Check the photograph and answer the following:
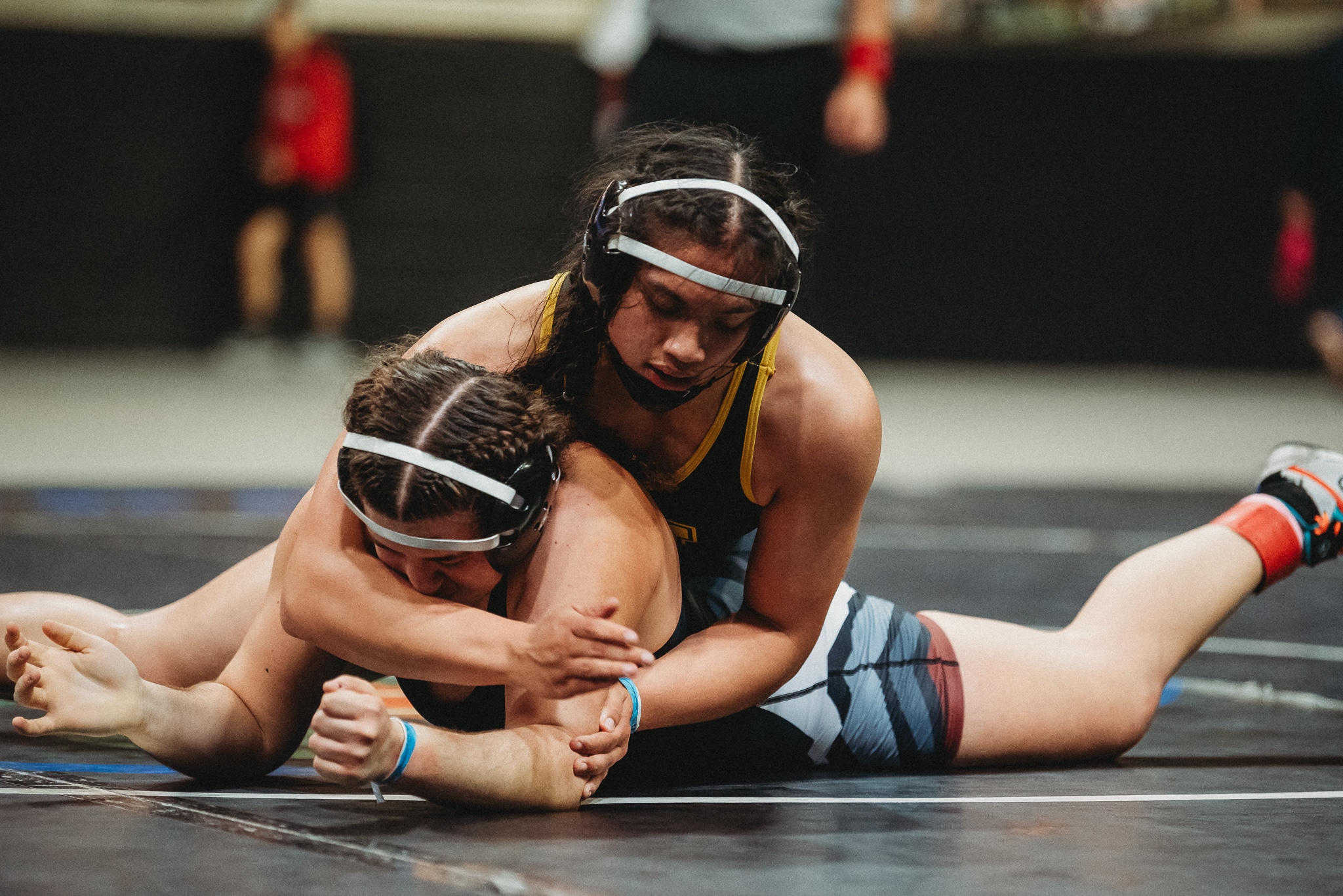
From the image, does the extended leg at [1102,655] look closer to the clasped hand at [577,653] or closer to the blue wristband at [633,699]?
the blue wristband at [633,699]

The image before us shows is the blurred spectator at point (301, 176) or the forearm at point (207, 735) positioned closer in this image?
the forearm at point (207, 735)

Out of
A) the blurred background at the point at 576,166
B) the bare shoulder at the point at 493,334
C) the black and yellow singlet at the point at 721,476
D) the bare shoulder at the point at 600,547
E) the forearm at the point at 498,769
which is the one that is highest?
the blurred background at the point at 576,166

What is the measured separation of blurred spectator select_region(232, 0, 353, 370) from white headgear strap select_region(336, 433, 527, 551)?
888 cm

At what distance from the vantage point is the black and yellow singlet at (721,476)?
7.47ft

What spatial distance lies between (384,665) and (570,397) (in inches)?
17.8

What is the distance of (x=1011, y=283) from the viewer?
467 inches

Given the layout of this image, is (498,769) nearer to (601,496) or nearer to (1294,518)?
(601,496)

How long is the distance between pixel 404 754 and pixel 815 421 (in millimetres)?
713

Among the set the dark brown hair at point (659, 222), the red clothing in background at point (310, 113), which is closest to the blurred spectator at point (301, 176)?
the red clothing in background at point (310, 113)

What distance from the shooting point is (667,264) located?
2.07 metres

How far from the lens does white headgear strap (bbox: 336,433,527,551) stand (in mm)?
2061

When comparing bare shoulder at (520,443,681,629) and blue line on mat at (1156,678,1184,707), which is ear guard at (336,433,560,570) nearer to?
bare shoulder at (520,443,681,629)

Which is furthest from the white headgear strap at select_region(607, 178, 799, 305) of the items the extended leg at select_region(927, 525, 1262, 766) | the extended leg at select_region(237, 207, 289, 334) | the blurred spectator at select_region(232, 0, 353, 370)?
the extended leg at select_region(237, 207, 289, 334)

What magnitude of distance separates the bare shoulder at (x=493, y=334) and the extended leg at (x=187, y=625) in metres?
0.57
